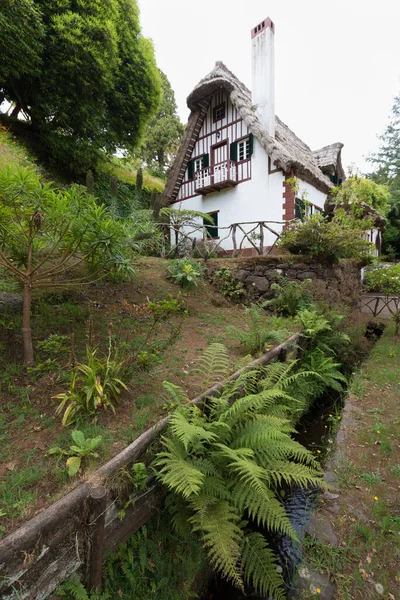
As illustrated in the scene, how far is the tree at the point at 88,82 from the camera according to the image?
8.96m

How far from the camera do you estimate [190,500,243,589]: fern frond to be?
170 cm

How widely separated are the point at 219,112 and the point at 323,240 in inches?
357

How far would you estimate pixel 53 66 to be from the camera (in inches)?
364

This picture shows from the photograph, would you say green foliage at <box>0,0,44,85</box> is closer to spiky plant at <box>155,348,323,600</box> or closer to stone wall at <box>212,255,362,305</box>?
stone wall at <box>212,255,362,305</box>

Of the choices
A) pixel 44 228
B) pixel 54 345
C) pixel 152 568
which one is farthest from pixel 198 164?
pixel 152 568

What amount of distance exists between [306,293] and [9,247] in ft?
18.1

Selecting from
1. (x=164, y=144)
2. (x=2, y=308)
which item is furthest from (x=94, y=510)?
(x=164, y=144)

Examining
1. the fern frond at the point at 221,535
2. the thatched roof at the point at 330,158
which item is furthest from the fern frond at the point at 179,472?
the thatched roof at the point at 330,158

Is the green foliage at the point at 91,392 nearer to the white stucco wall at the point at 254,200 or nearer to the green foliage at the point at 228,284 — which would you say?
the green foliage at the point at 228,284

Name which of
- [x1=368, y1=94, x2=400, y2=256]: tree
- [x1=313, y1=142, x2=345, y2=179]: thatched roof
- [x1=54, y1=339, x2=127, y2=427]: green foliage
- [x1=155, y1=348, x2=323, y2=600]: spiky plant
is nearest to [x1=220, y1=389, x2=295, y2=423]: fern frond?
[x1=155, y1=348, x2=323, y2=600]: spiky plant

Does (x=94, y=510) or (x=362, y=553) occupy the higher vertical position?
(x=94, y=510)

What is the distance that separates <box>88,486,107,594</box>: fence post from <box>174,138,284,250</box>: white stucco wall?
382 inches

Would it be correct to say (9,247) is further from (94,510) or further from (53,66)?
(53,66)

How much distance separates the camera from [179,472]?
1877 mm
